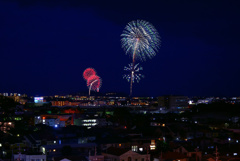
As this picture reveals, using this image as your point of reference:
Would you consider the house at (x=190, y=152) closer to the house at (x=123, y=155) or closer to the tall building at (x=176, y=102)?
the house at (x=123, y=155)

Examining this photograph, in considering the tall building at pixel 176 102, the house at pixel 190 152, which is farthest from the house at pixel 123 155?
the tall building at pixel 176 102

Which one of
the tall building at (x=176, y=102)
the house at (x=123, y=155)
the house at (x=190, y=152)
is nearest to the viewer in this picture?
the house at (x=123, y=155)

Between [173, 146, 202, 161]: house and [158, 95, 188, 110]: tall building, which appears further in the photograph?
[158, 95, 188, 110]: tall building

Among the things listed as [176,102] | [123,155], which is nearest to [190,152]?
[123,155]

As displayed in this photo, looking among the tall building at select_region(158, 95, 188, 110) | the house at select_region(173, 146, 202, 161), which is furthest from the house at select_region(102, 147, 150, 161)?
the tall building at select_region(158, 95, 188, 110)

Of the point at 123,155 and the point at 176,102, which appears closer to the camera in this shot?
the point at 123,155

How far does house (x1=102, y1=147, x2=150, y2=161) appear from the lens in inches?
499

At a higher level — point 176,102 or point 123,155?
point 176,102

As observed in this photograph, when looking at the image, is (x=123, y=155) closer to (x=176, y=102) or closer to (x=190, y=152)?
(x=190, y=152)

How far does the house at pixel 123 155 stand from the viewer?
12.7 meters

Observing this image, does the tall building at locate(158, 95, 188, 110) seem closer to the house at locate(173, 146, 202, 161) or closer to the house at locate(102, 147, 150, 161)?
the house at locate(173, 146, 202, 161)

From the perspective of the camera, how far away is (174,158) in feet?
42.3

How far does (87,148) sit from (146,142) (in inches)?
125

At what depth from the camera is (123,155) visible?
41.6ft
